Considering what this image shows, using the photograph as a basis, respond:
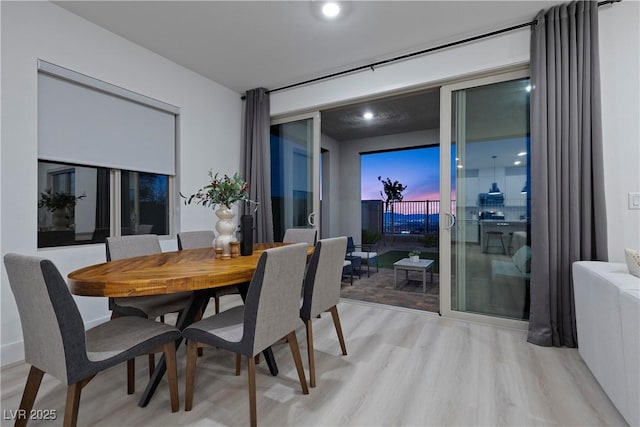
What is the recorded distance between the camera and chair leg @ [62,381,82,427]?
1155 millimetres

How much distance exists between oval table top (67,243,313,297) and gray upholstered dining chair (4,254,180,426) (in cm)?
15

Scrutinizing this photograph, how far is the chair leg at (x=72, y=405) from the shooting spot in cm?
116

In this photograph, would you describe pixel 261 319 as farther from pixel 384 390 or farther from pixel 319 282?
pixel 384 390

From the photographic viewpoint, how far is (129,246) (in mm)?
2234

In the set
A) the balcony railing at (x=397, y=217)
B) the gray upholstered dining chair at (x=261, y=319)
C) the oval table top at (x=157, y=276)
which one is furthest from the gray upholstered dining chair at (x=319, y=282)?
the balcony railing at (x=397, y=217)

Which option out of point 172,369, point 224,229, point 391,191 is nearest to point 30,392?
point 172,369

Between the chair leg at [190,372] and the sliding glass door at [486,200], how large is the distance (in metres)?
2.36

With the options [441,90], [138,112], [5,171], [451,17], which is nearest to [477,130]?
[441,90]

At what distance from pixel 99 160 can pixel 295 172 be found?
209 cm

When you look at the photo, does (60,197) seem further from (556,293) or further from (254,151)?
(556,293)

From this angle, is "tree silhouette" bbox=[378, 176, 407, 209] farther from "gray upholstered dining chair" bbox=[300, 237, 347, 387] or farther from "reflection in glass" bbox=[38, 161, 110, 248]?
"reflection in glass" bbox=[38, 161, 110, 248]

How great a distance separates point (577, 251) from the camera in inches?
89.5

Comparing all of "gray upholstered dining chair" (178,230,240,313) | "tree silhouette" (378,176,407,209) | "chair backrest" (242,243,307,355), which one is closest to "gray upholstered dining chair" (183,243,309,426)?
"chair backrest" (242,243,307,355)

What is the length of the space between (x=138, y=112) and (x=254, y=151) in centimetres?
137
